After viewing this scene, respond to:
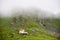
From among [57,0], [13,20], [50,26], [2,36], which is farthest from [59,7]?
[2,36]

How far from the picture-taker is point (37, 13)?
1.93 meters

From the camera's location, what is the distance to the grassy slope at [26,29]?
1855 mm

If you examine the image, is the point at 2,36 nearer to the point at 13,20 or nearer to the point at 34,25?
the point at 13,20

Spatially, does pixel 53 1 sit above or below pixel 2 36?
above

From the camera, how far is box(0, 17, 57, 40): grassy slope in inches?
73.0

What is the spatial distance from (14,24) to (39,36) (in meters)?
0.44

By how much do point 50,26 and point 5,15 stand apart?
75 centimetres

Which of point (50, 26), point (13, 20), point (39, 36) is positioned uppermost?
point (13, 20)

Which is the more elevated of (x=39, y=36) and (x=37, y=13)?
(x=37, y=13)

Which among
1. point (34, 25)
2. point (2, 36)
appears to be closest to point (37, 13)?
point (34, 25)

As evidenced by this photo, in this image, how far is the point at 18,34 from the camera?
1864 millimetres

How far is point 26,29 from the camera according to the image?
1.90 m

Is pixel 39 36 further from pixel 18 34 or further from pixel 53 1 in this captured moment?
pixel 53 1

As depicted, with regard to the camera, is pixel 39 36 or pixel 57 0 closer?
pixel 39 36
